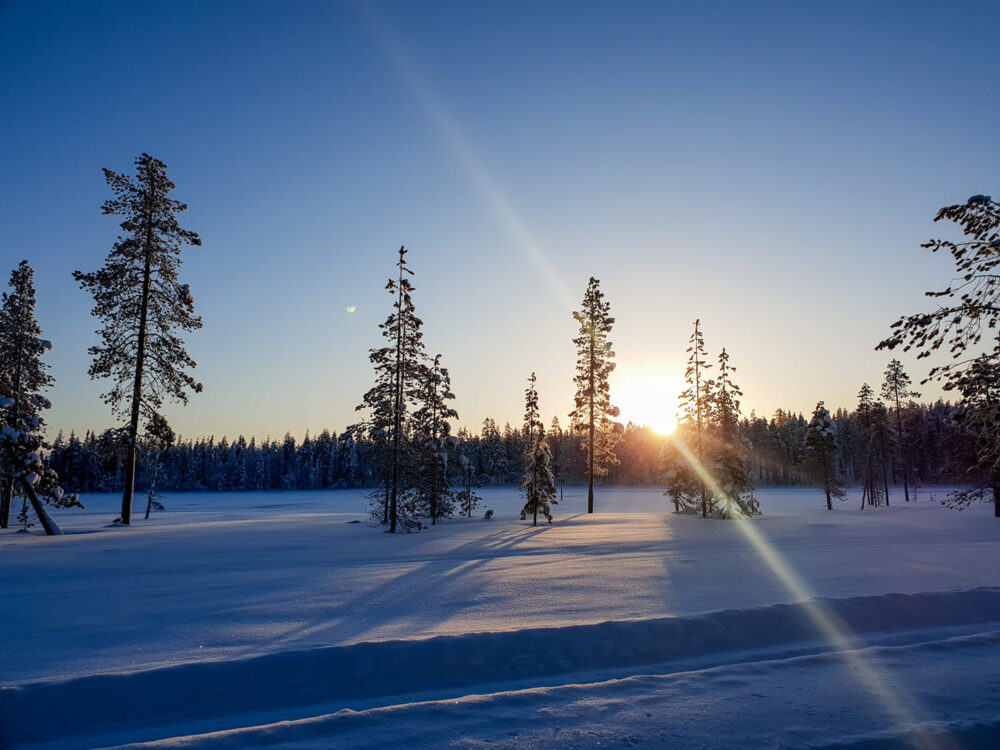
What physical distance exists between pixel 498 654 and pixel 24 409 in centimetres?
2615

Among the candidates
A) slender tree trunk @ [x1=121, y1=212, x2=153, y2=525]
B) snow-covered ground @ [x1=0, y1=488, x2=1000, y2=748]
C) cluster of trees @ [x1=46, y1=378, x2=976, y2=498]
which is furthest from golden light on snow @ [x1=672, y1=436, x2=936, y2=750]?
cluster of trees @ [x1=46, y1=378, x2=976, y2=498]

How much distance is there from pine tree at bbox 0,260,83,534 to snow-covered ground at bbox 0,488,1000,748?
709cm

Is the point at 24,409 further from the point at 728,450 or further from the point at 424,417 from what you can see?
the point at 728,450

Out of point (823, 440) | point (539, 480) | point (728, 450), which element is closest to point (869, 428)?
point (823, 440)

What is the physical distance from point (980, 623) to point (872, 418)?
57.8m

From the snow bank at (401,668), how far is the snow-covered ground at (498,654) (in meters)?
0.03

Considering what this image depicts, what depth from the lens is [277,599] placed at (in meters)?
10.4

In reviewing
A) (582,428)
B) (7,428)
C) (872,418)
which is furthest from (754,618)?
(872,418)

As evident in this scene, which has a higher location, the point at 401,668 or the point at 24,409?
the point at 24,409

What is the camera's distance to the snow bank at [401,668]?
5.65 metres

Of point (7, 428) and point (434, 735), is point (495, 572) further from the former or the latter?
point (7, 428)

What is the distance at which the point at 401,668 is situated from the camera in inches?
267

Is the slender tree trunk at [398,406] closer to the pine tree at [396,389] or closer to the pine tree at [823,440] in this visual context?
the pine tree at [396,389]

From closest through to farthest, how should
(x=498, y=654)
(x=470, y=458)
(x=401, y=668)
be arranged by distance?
(x=401, y=668), (x=498, y=654), (x=470, y=458)
